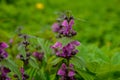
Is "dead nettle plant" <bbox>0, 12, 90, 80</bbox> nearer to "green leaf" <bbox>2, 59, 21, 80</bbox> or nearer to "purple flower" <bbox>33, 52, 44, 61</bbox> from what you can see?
"green leaf" <bbox>2, 59, 21, 80</bbox>

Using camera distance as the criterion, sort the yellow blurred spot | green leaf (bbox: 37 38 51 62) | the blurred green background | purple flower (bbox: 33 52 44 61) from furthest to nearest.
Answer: the yellow blurred spot < the blurred green background < purple flower (bbox: 33 52 44 61) < green leaf (bbox: 37 38 51 62)

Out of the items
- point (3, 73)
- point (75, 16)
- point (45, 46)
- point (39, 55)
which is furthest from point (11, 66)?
point (75, 16)

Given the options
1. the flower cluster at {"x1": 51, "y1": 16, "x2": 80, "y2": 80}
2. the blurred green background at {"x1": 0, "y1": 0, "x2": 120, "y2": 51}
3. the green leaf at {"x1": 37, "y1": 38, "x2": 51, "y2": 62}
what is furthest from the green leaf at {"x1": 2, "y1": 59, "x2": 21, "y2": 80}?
the blurred green background at {"x1": 0, "y1": 0, "x2": 120, "y2": 51}

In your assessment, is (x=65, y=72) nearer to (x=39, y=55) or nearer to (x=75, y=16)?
(x=39, y=55)

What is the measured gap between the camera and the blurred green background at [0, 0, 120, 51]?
19.7ft

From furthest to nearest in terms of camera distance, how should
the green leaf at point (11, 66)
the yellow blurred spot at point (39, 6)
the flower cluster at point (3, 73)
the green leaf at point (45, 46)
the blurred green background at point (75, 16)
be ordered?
the yellow blurred spot at point (39, 6) → the blurred green background at point (75, 16) → the green leaf at point (45, 46) → the flower cluster at point (3, 73) → the green leaf at point (11, 66)

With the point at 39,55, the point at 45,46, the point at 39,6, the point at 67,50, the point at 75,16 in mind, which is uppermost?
the point at 39,6

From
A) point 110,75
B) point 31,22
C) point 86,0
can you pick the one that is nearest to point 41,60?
point 110,75

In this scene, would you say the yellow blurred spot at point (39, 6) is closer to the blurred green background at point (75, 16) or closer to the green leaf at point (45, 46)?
the blurred green background at point (75, 16)

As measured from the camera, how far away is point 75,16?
679 centimetres

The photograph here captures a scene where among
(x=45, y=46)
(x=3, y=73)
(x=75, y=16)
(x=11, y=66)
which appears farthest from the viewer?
(x=75, y=16)

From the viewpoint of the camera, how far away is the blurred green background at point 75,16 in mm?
6014

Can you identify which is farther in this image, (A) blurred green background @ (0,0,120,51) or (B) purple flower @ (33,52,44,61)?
(A) blurred green background @ (0,0,120,51)

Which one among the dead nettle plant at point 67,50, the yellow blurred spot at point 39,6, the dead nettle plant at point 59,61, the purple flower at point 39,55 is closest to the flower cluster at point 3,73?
the dead nettle plant at point 59,61
